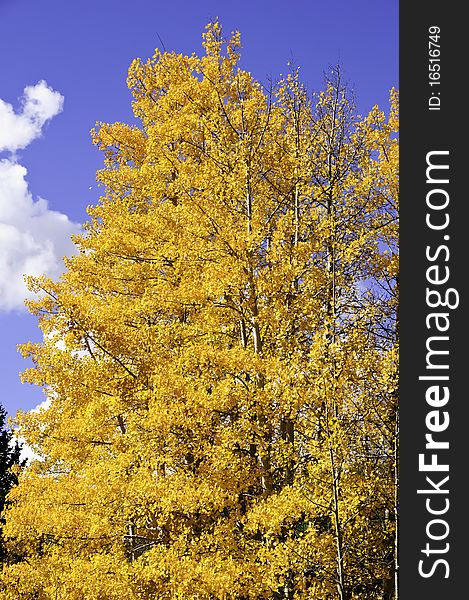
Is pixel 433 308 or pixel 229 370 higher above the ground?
pixel 229 370

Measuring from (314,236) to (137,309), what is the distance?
268 centimetres

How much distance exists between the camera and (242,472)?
29.6 ft

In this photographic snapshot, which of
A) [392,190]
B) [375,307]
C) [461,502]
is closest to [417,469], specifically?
[461,502]

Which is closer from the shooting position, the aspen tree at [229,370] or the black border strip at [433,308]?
the black border strip at [433,308]

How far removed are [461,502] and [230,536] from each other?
3885 mm

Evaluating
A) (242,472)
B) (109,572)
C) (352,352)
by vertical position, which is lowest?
(109,572)

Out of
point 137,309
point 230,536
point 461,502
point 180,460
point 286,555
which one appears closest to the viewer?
point 461,502

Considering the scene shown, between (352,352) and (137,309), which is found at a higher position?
(137,309)

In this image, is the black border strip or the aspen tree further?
the aspen tree

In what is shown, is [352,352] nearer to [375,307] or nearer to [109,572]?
[375,307]

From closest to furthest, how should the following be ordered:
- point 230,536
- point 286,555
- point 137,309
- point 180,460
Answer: point 286,555, point 230,536, point 180,460, point 137,309

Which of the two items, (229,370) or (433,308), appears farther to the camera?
(229,370)

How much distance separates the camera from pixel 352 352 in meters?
8.17

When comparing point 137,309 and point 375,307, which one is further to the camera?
point 137,309
